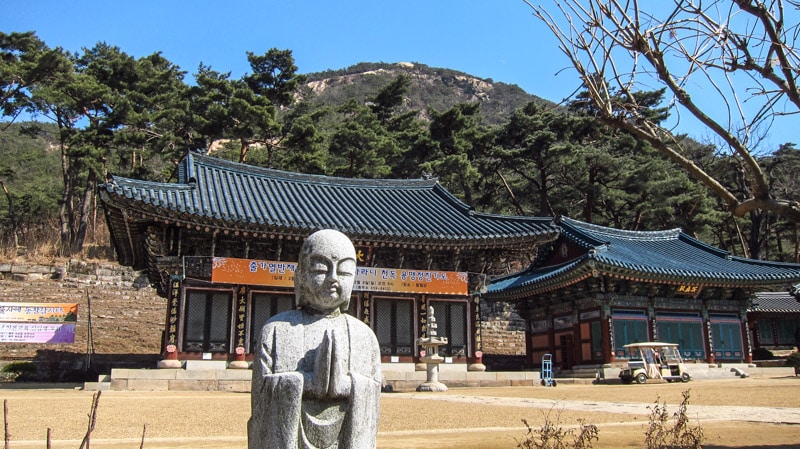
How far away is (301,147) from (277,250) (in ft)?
49.3

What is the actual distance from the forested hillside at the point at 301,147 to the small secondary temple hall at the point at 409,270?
8234 mm

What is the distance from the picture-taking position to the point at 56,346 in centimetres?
2450

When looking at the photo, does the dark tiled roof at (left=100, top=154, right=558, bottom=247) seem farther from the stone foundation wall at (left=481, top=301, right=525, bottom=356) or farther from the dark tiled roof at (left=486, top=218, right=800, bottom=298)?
the stone foundation wall at (left=481, top=301, right=525, bottom=356)

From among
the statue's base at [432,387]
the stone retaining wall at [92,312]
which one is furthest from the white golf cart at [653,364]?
the stone retaining wall at [92,312]

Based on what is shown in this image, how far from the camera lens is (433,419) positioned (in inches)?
407

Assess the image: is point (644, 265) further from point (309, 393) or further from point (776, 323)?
point (309, 393)

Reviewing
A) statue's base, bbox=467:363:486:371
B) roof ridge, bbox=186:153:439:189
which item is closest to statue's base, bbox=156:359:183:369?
roof ridge, bbox=186:153:439:189

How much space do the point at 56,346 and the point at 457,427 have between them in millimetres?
21442

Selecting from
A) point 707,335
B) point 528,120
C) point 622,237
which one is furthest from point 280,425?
point 528,120

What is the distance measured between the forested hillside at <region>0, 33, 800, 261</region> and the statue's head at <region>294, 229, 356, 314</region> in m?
29.0

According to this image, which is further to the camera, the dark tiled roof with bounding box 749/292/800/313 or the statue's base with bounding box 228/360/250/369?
the dark tiled roof with bounding box 749/292/800/313

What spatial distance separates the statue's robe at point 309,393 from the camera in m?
3.53

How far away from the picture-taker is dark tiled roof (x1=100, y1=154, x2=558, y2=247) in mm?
18328

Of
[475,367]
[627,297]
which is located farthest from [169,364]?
[627,297]
